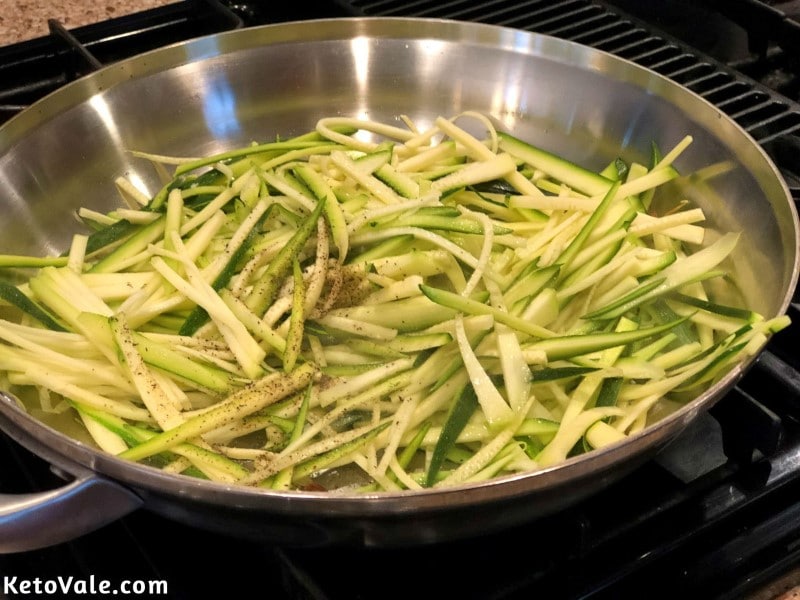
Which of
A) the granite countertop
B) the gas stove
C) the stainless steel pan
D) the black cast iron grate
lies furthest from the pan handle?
the granite countertop

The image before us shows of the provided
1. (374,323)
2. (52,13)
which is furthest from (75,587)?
(52,13)

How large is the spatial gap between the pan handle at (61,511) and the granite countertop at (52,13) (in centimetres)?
154

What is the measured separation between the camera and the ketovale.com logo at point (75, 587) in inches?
33.4

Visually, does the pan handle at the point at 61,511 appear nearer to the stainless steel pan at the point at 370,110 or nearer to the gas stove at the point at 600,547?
the stainless steel pan at the point at 370,110

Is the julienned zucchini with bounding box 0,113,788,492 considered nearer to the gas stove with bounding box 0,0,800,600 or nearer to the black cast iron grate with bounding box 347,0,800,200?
the gas stove with bounding box 0,0,800,600

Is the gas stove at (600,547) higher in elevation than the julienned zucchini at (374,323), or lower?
lower

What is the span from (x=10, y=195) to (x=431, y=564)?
86cm

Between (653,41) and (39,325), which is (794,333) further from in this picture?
(39,325)

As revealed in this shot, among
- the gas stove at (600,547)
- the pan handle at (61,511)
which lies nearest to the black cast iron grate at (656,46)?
the gas stove at (600,547)

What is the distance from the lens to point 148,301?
1.07 meters

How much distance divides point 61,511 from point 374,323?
47 centimetres

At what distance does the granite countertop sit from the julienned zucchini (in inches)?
36.7

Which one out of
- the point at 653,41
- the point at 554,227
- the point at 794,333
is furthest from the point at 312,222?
the point at 653,41

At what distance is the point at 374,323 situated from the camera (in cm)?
103
